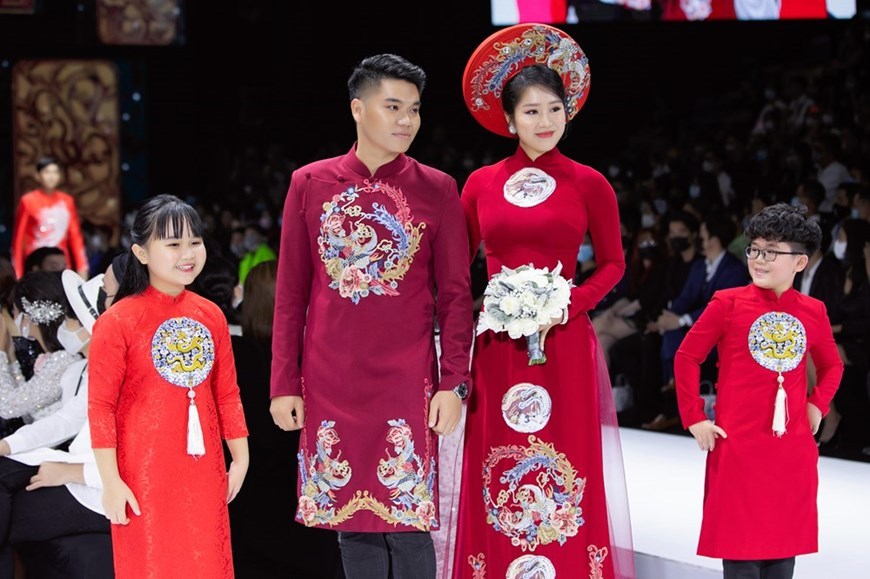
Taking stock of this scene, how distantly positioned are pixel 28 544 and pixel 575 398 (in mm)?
1723

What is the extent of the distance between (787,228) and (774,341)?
0.95ft

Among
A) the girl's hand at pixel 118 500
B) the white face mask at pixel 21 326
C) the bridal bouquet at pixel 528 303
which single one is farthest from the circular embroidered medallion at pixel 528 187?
the white face mask at pixel 21 326

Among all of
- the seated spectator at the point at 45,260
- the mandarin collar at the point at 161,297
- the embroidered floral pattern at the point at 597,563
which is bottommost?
the embroidered floral pattern at the point at 597,563

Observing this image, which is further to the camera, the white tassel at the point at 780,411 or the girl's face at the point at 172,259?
the white tassel at the point at 780,411

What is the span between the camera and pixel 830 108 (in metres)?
9.28

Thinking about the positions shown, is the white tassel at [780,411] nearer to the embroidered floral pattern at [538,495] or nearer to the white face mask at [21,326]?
the embroidered floral pattern at [538,495]

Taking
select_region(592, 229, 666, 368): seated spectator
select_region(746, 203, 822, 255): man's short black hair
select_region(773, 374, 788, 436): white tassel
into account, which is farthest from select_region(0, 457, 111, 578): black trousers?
select_region(592, 229, 666, 368): seated spectator

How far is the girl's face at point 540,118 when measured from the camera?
3.06m

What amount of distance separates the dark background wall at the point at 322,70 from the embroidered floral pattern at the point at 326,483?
9013 mm

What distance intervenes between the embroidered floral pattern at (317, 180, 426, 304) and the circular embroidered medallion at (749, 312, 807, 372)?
0.92m

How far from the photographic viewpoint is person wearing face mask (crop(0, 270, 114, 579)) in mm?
3447

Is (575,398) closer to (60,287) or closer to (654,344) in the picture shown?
(60,287)

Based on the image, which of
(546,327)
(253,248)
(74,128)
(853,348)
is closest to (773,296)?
(546,327)

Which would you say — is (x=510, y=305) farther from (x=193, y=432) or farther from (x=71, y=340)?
(x=71, y=340)
